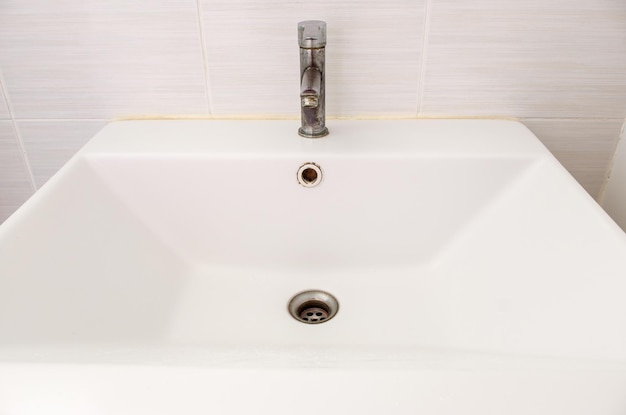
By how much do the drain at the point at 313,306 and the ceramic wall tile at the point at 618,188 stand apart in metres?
0.48

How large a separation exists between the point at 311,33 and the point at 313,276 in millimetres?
341

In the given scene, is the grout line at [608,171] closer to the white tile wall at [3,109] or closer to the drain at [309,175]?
the drain at [309,175]

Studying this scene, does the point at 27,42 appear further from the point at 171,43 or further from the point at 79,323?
the point at 79,323

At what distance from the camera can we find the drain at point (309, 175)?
2.20ft

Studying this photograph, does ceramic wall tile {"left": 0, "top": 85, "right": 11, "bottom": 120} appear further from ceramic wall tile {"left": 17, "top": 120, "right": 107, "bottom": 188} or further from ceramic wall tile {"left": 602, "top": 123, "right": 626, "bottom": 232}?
ceramic wall tile {"left": 602, "top": 123, "right": 626, "bottom": 232}

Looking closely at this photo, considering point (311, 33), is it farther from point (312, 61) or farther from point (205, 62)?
point (205, 62)

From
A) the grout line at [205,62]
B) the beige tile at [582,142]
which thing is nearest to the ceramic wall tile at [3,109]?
the grout line at [205,62]

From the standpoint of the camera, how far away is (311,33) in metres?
0.63

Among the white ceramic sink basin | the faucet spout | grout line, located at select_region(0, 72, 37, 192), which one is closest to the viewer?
the white ceramic sink basin

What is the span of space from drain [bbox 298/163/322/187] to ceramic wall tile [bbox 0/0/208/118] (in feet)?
0.68

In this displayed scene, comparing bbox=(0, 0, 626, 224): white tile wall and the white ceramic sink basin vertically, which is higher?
bbox=(0, 0, 626, 224): white tile wall

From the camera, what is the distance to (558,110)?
2.49ft

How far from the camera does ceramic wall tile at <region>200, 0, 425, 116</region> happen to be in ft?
2.26

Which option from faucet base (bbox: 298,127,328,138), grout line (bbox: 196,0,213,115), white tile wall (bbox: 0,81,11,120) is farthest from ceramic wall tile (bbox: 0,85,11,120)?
faucet base (bbox: 298,127,328,138)
